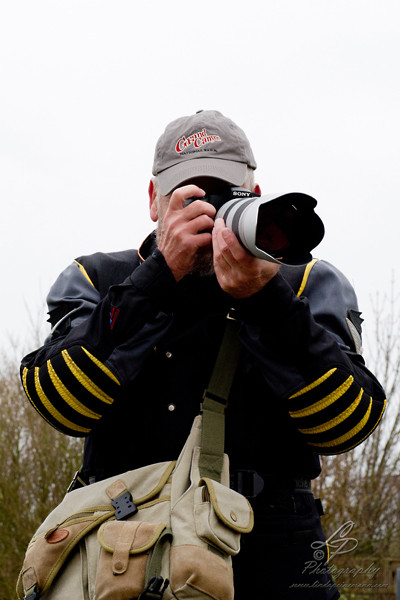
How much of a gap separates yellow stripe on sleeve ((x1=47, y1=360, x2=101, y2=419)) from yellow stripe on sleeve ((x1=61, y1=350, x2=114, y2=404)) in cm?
4

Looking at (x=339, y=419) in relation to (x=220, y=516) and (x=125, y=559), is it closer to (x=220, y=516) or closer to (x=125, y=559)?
(x=220, y=516)

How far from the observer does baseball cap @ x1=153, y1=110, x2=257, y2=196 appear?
6.66ft

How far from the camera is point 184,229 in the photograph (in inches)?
72.3

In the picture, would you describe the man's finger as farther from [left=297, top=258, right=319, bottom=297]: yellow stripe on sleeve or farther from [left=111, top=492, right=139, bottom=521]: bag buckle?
[left=111, top=492, right=139, bottom=521]: bag buckle

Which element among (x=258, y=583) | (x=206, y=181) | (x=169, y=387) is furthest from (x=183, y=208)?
(x=258, y=583)

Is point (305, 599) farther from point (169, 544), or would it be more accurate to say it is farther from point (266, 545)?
point (169, 544)

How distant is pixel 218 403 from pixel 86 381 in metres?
0.31

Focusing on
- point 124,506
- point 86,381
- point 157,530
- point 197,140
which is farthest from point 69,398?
point 197,140

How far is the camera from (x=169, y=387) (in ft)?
6.49

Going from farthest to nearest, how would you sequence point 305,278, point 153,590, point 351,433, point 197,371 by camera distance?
point 305,278 < point 197,371 < point 351,433 < point 153,590

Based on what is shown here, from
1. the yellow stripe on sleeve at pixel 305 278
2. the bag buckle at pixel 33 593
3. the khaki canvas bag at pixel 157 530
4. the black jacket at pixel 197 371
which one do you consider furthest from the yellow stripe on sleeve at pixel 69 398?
the yellow stripe on sleeve at pixel 305 278

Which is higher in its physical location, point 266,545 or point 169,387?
point 169,387

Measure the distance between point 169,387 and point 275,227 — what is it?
49cm

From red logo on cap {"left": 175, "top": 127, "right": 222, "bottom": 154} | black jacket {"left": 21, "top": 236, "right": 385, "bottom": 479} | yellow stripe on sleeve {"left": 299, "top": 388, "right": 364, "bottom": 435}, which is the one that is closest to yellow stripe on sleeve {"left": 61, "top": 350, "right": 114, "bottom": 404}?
black jacket {"left": 21, "top": 236, "right": 385, "bottom": 479}
